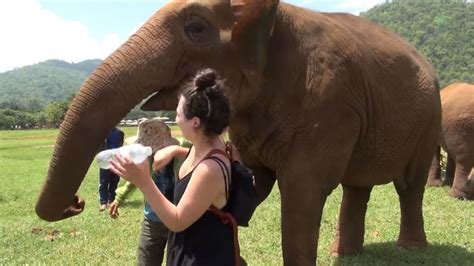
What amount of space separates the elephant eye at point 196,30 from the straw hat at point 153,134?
0.62 meters

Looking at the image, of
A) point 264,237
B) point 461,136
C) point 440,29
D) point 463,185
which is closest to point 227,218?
point 264,237

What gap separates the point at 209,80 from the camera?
2465 millimetres

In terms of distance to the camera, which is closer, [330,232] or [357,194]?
[357,194]

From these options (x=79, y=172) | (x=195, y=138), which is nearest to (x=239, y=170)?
(x=195, y=138)

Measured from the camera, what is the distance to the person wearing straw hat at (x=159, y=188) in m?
3.78

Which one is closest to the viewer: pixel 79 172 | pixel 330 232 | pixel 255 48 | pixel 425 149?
pixel 79 172

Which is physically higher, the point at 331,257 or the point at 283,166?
the point at 283,166

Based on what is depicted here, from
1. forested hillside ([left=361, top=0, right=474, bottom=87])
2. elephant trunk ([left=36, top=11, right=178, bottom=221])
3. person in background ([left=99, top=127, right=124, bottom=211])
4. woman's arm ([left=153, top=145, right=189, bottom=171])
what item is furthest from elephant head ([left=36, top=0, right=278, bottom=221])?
forested hillside ([left=361, top=0, right=474, bottom=87])

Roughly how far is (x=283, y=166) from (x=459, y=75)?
88871 mm

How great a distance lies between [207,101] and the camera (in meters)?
2.45

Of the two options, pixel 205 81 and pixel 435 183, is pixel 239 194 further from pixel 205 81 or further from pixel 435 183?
pixel 435 183

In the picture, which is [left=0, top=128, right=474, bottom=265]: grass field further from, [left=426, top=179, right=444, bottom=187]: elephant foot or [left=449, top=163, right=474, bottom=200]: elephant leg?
[left=426, top=179, right=444, bottom=187]: elephant foot

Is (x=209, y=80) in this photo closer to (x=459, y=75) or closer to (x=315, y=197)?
(x=315, y=197)

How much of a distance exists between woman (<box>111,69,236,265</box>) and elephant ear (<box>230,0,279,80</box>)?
117 cm
